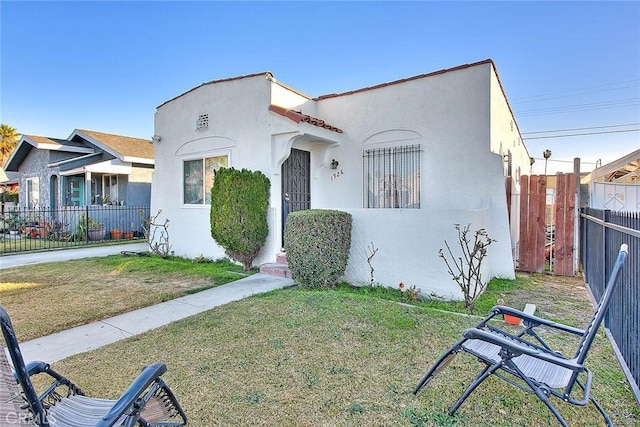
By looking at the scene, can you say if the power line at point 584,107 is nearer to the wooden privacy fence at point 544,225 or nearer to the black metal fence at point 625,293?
the wooden privacy fence at point 544,225

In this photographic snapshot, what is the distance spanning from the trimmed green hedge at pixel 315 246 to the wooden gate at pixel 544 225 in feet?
16.2

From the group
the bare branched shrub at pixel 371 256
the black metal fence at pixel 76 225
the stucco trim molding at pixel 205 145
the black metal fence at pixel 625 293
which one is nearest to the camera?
the black metal fence at pixel 625 293

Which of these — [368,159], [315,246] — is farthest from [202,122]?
[315,246]

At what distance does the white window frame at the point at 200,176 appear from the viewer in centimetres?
980

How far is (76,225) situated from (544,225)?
18.1 metres

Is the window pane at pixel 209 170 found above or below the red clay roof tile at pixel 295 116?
below

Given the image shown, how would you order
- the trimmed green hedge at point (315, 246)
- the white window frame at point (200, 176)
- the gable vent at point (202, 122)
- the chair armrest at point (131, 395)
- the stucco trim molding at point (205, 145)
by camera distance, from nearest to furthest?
the chair armrest at point (131, 395)
the trimmed green hedge at point (315, 246)
the stucco trim molding at point (205, 145)
the white window frame at point (200, 176)
the gable vent at point (202, 122)

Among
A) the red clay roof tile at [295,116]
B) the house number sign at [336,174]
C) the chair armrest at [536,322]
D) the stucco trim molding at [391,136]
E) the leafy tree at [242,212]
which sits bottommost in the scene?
the chair armrest at [536,322]

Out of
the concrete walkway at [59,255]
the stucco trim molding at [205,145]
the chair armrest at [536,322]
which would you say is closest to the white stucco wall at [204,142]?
the stucco trim molding at [205,145]

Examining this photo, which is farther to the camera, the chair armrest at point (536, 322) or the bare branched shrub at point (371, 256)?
the bare branched shrub at point (371, 256)

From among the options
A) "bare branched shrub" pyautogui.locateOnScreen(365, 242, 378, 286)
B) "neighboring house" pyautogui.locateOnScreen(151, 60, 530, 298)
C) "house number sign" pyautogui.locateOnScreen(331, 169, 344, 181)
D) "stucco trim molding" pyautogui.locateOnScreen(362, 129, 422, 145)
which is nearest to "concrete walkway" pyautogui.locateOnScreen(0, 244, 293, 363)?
"bare branched shrub" pyautogui.locateOnScreen(365, 242, 378, 286)

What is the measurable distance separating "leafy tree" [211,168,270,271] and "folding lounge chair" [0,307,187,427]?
582 cm

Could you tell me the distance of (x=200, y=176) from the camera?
10211 mm

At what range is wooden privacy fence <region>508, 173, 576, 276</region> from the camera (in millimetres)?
7871
